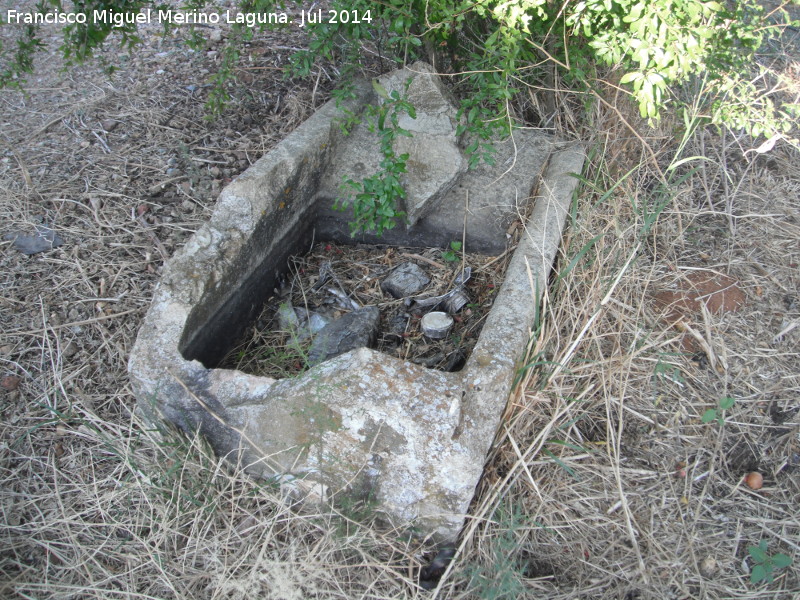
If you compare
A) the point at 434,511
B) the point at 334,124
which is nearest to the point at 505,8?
the point at 334,124

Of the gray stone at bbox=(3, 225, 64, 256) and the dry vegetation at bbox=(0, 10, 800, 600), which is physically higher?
the gray stone at bbox=(3, 225, 64, 256)

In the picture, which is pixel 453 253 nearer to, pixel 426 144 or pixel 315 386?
pixel 426 144

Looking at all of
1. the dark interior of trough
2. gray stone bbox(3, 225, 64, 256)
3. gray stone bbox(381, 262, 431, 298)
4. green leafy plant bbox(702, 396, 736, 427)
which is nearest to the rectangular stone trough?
the dark interior of trough

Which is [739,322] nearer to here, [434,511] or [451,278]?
[451,278]

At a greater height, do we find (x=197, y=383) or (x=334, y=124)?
(x=334, y=124)

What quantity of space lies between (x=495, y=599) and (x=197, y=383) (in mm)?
982

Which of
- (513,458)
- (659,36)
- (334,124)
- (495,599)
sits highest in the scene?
(659,36)

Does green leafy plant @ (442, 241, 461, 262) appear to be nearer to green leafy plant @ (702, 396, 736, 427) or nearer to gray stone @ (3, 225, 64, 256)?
green leafy plant @ (702, 396, 736, 427)

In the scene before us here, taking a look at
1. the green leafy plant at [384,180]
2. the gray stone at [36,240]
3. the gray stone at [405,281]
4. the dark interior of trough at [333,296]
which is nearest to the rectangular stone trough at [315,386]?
the dark interior of trough at [333,296]

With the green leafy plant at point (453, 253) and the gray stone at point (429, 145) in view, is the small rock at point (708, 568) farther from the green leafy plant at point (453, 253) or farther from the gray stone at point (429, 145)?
the gray stone at point (429, 145)

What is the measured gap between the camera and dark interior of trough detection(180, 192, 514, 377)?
2.23m

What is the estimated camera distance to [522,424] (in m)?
2.01

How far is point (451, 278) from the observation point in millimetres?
2611

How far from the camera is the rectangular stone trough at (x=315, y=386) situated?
1.74 meters
